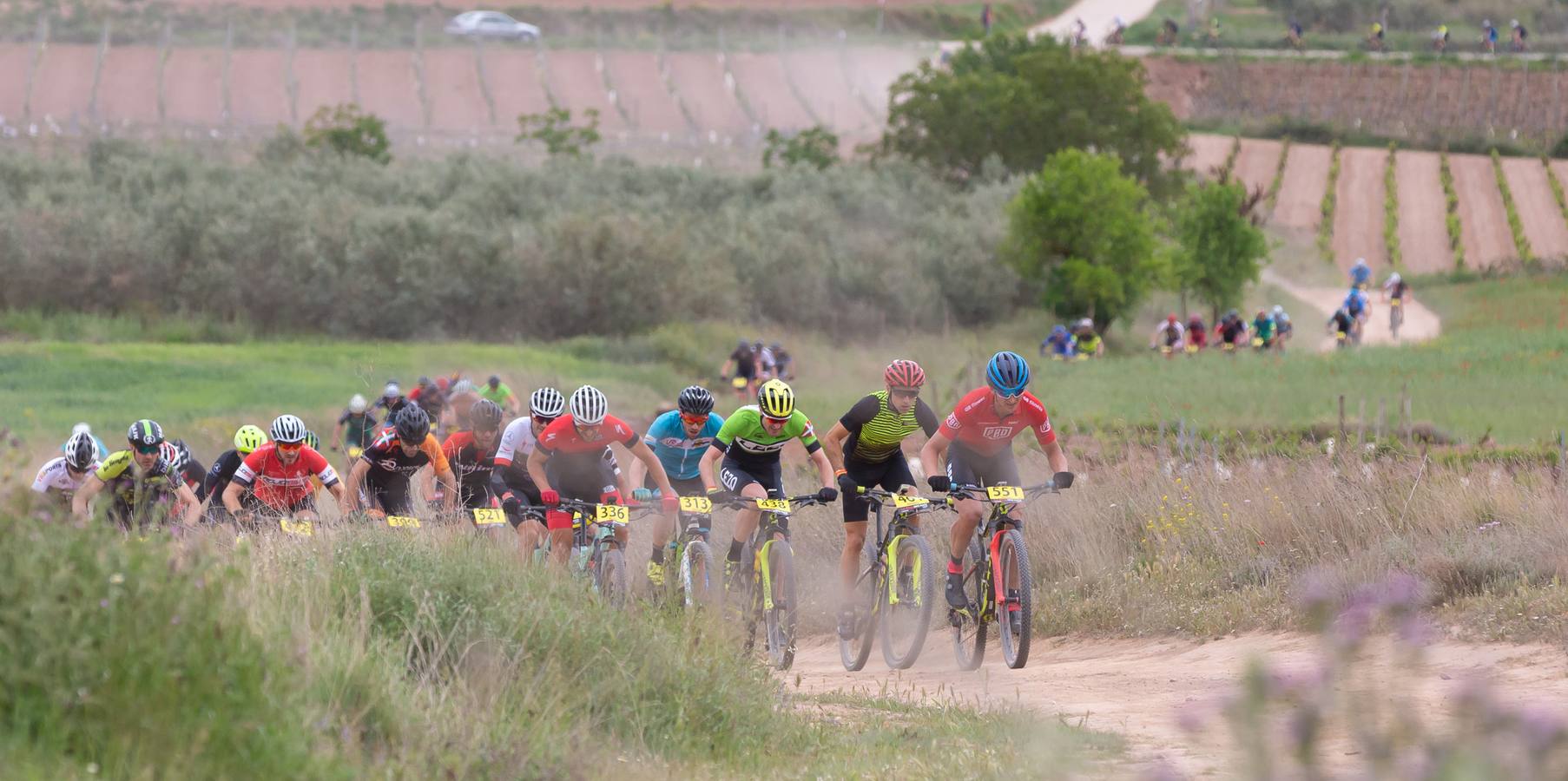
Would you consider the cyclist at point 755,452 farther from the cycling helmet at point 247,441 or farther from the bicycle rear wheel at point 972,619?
the cycling helmet at point 247,441

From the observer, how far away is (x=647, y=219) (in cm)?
5606

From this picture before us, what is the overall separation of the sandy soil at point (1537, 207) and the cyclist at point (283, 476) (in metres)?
61.7

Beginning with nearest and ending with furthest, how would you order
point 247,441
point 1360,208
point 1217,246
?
point 247,441 → point 1217,246 → point 1360,208

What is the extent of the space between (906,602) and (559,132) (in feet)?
205

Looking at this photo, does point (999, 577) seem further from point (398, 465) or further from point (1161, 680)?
point (398, 465)

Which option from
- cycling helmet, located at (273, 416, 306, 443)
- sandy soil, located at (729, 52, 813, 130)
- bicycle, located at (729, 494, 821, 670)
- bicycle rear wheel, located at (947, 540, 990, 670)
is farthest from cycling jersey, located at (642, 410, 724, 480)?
sandy soil, located at (729, 52, 813, 130)

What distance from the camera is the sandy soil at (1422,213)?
7306 centimetres

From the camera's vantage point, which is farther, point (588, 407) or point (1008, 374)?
point (588, 407)

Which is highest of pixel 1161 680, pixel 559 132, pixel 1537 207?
pixel 559 132

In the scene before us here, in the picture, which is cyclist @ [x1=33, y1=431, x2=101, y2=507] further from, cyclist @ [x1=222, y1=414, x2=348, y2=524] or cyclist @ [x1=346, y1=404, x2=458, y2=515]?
cyclist @ [x1=346, y1=404, x2=458, y2=515]

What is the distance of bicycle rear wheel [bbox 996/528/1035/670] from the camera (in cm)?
1138

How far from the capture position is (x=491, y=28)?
300ft

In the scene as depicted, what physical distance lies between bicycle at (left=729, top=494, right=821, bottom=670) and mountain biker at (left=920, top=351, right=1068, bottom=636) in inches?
38.5

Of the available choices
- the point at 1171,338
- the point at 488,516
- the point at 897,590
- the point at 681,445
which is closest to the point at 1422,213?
the point at 1171,338
